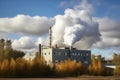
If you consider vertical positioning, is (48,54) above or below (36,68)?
above

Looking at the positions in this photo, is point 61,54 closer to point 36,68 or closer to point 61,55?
point 61,55

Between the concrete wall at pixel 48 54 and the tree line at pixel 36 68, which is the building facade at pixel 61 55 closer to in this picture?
the concrete wall at pixel 48 54

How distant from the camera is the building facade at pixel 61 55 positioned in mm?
96062

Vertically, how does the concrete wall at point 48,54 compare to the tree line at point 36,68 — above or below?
above

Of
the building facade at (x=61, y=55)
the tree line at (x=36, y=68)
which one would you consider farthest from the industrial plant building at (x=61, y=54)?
the tree line at (x=36, y=68)

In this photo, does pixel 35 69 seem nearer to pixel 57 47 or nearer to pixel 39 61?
pixel 39 61

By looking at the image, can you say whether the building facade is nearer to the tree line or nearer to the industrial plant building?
the industrial plant building

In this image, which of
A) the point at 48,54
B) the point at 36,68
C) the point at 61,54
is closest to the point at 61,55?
the point at 61,54

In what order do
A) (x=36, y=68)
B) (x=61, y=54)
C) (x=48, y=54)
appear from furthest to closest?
(x=48, y=54)
(x=61, y=54)
(x=36, y=68)

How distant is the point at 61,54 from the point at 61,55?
0.39 meters

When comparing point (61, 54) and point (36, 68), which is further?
point (61, 54)

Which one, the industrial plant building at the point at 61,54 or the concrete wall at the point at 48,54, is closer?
the industrial plant building at the point at 61,54

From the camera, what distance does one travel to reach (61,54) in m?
97.5

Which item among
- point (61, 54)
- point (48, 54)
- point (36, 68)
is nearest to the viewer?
point (36, 68)
